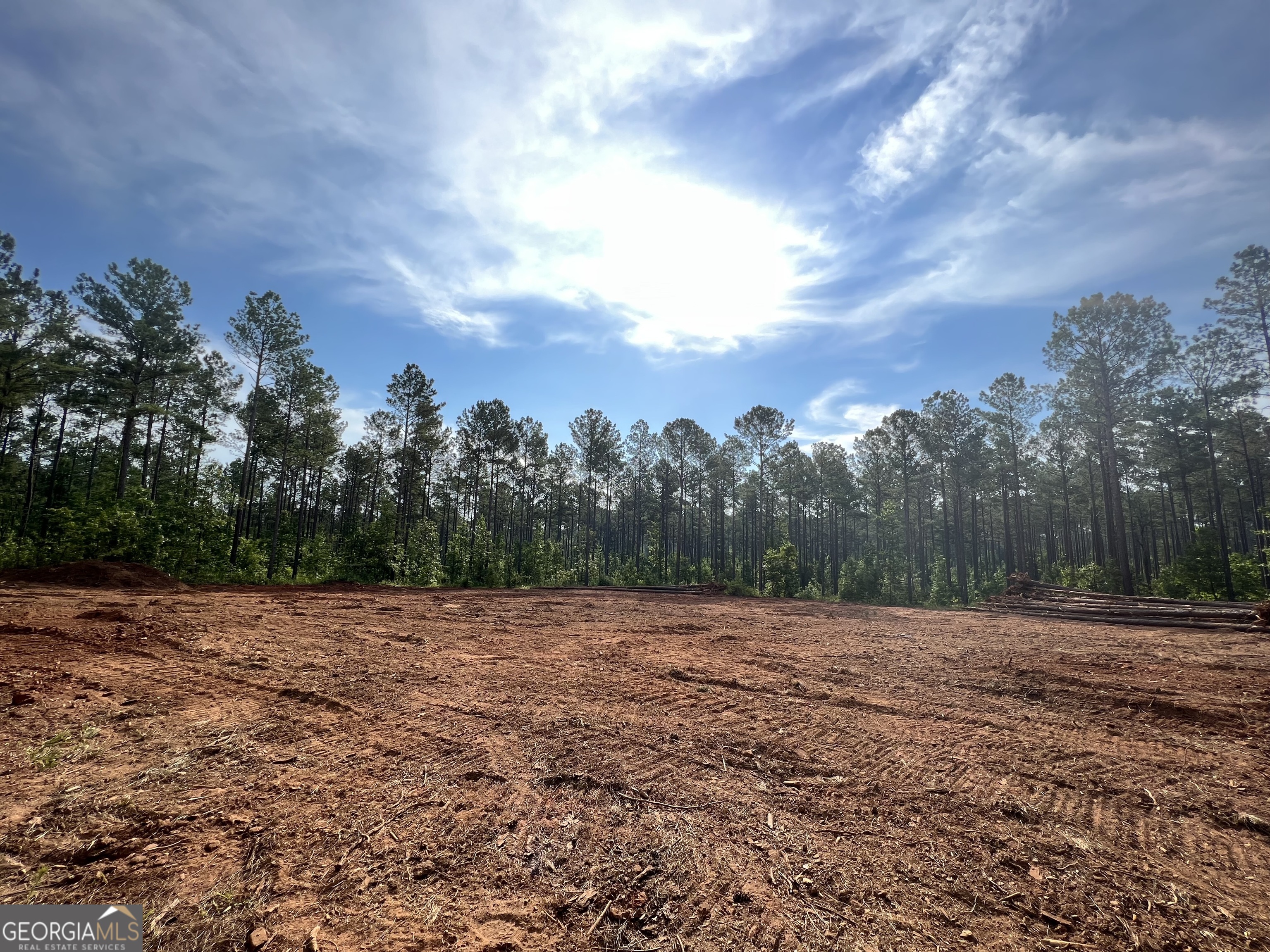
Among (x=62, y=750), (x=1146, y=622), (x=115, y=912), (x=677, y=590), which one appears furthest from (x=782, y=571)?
(x=115, y=912)

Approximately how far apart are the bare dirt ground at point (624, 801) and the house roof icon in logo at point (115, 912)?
0.05m

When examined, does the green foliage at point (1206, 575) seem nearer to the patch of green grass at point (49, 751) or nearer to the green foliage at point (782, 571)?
the green foliage at point (782, 571)

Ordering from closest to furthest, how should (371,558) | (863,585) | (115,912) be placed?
1. (115,912)
2. (371,558)
3. (863,585)

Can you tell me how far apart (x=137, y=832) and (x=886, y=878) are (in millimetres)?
3963

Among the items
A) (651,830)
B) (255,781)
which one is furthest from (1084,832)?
(255,781)

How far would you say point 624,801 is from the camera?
305cm

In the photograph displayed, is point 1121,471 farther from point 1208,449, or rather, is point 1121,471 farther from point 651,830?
point 651,830

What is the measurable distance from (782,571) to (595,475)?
55.6 ft

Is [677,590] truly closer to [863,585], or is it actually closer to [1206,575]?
[863,585]

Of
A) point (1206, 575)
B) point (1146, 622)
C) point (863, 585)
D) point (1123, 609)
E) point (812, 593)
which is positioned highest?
point (1206, 575)

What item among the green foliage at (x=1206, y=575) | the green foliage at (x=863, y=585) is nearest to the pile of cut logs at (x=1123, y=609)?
the green foliage at (x=863, y=585)

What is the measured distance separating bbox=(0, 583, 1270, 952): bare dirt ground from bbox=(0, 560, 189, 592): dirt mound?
10321 millimetres

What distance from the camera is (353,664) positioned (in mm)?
6055

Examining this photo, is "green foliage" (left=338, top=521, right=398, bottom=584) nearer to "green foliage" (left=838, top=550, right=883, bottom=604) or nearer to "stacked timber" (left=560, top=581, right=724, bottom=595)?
"stacked timber" (left=560, top=581, right=724, bottom=595)
